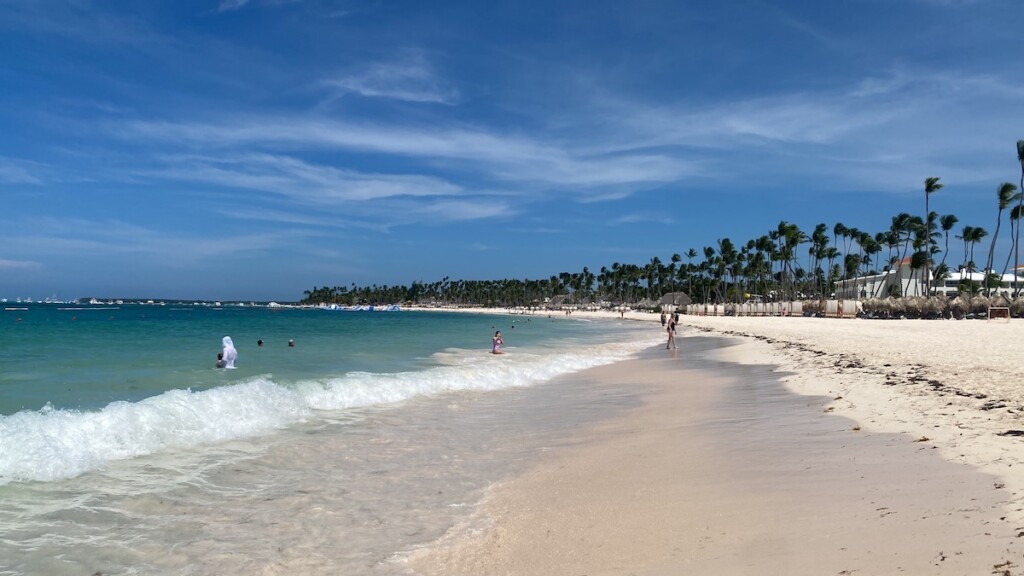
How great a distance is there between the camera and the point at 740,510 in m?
5.32

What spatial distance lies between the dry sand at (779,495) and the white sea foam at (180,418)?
582cm

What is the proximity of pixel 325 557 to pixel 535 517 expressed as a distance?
1.98m

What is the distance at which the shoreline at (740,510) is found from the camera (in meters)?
4.05

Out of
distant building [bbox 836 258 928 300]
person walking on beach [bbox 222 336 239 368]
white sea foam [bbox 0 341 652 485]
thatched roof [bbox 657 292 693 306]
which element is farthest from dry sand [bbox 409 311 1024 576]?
thatched roof [bbox 657 292 693 306]

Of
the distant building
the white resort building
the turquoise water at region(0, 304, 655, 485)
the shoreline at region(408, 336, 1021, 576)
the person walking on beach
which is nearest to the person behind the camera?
the shoreline at region(408, 336, 1021, 576)

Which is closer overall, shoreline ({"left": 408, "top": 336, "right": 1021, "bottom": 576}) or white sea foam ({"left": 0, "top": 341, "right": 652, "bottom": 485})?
shoreline ({"left": 408, "top": 336, "right": 1021, "bottom": 576})

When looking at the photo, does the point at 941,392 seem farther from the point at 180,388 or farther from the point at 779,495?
the point at 180,388

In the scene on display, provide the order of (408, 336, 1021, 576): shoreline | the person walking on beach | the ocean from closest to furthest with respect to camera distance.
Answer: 1. (408, 336, 1021, 576): shoreline
2. the ocean
3. the person walking on beach

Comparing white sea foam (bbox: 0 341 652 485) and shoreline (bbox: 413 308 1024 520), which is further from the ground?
shoreline (bbox: 413 308 1024 520)

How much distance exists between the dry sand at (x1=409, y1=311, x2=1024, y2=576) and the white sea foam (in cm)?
582

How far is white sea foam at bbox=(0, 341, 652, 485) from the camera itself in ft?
26.2

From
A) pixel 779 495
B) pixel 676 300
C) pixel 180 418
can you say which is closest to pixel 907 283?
pixel 676 300

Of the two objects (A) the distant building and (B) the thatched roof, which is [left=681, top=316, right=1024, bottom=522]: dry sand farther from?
(B) the thatched roof

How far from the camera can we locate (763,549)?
4359 millimetres
